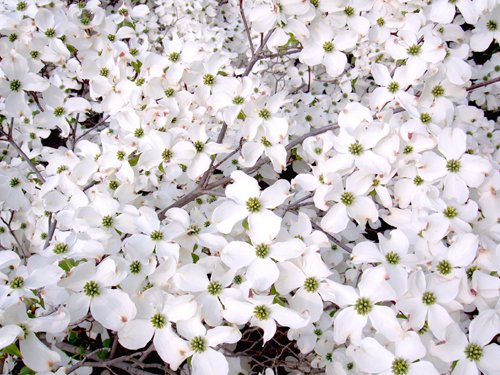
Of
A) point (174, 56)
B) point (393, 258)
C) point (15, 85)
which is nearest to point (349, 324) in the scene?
point (393, 258)

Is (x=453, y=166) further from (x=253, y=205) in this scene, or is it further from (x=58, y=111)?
(x=58, y=111)

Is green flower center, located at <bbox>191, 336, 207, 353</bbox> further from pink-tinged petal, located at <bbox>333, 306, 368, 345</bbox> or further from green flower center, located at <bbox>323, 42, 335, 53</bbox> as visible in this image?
green flower center, located at <bbox>323, 42, 335, 53</bbox>

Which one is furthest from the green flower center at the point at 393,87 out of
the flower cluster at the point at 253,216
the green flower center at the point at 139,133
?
the green flower center at the point at 139,133

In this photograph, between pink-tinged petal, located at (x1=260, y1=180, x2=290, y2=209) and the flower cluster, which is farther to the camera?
pink-tinged petal, located at (x1=260, y1=180, x2=290, y2=209)

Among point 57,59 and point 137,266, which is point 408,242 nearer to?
point 137,266

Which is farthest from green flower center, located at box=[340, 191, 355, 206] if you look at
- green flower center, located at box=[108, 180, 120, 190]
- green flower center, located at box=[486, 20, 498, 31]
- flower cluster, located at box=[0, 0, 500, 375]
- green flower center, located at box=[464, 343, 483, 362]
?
green flower center, located at box=[486, 20, 498, 31]

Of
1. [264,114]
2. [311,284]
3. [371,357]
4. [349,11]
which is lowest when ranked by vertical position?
[371,357]

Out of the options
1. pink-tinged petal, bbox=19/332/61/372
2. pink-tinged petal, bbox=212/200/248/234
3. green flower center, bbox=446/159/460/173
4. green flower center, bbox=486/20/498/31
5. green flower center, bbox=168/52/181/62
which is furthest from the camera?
green flower center, bbox=486/20/498/31
